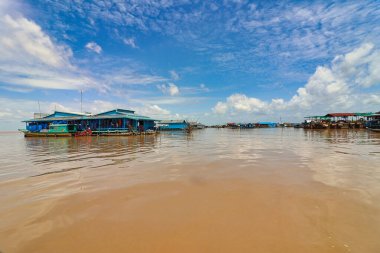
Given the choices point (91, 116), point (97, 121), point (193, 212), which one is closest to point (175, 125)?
point (97, 121)

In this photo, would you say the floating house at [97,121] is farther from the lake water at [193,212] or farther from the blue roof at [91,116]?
the lake water at [193,212]

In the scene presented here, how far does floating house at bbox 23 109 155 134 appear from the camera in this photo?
41.6 metres

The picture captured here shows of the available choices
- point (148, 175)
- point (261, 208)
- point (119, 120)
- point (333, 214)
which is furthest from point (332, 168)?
point (119, 120)

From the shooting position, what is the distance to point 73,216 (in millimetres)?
4938

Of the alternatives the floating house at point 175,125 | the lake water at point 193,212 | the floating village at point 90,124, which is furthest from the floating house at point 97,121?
the lake water at point 193,212

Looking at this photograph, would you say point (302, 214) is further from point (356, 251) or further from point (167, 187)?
point (167, 187)

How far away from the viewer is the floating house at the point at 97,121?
41.6 metres

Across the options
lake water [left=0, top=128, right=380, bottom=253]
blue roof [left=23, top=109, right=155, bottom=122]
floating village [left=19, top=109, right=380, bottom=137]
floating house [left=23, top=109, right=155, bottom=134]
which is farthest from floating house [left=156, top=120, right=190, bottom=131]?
lake water [left=0, top=128, right=380, bottom=253]

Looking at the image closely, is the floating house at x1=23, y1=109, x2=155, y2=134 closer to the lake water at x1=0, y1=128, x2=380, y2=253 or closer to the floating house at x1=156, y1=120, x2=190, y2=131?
the floating house at x1=156, y1=120, x2=190, y2=131

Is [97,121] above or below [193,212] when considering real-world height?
above

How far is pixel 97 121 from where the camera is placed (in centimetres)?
4391

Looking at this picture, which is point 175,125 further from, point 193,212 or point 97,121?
point 193,212

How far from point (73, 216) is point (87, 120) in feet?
144

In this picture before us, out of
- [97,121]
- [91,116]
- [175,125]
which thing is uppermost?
[91,116]
